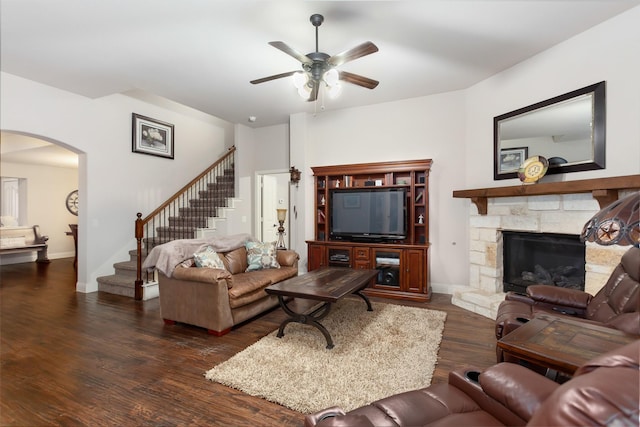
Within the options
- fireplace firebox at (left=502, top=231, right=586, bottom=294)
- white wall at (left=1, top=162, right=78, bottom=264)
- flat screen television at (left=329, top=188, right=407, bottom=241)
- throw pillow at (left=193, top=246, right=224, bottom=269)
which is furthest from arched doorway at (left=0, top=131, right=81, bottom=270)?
fireplace firebox at (left=502, top=231, right=586, bottom=294)

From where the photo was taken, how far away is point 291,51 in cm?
249

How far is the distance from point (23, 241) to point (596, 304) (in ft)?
34.0

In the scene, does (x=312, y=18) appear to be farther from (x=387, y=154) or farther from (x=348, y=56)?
(x=387, y=154)

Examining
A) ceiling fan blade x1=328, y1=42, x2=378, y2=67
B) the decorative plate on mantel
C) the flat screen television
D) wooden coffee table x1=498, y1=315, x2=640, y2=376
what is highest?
ceiling fan blade x1=328, y1=42, x2=378, y2=67

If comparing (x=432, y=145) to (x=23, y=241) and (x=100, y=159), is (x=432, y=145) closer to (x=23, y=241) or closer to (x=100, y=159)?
(x=100, y=159)

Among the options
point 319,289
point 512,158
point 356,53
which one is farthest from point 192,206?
point 512,158

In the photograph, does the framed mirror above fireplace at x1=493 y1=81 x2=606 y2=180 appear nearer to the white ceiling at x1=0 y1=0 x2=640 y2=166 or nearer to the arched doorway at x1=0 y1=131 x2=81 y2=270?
the white ceiling at x1=0 y1=0 x2=640 y2=166

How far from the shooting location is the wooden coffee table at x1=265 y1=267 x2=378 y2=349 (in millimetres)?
2747

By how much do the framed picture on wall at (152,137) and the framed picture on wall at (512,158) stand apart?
5.89 m

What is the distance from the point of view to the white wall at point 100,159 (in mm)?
4051

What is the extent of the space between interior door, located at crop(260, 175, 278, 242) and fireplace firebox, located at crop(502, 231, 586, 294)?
4.58 m

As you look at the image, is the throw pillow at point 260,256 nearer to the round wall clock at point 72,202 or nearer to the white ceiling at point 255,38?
the white ceiling at point 255,38

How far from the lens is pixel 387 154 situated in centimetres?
494

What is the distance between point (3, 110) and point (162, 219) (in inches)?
110
